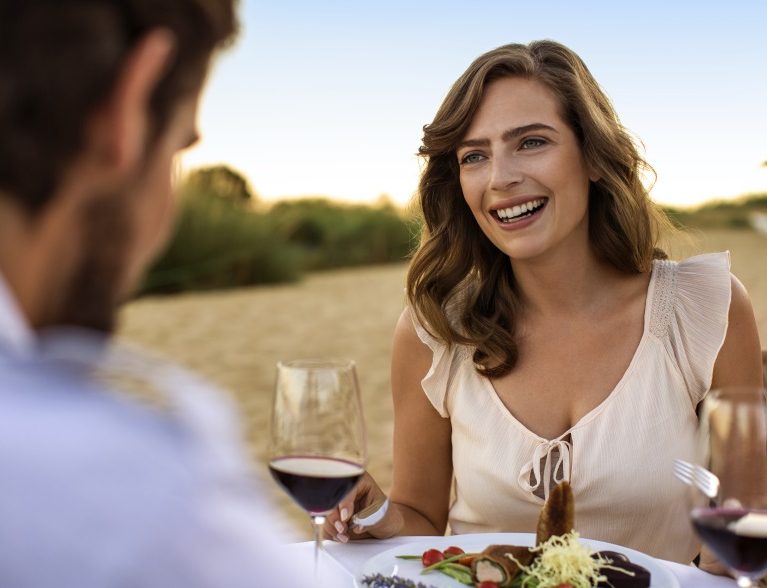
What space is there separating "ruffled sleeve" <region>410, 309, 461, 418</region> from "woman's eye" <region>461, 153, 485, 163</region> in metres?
0.57

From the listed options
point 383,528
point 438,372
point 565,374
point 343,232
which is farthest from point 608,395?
point 343,232

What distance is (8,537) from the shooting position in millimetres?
603

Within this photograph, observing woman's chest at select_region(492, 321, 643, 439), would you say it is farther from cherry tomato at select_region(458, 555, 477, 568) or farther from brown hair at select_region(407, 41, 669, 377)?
cherry tomato at select_region(458, 555, 477, 568)

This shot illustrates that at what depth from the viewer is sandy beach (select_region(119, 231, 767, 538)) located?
7.87 meters

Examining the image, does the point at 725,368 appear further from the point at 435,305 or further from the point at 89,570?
the point at 89,570

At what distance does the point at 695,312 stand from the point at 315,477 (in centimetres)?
180

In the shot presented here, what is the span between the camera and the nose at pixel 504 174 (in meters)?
2.88

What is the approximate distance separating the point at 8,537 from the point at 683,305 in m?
2.67

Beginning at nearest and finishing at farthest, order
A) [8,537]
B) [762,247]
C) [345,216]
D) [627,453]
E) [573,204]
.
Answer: [8,537] → [627,453] → [573,204] → [345,216] → [762,247]

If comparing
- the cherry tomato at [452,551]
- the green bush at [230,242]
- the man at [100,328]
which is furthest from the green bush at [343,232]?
the man at [100,328]

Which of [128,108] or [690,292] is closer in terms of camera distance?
[128,108]

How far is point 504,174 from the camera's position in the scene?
2.89 m

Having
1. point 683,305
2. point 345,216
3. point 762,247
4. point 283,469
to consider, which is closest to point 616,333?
point 683,305

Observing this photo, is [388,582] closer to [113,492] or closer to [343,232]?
[113,492]
